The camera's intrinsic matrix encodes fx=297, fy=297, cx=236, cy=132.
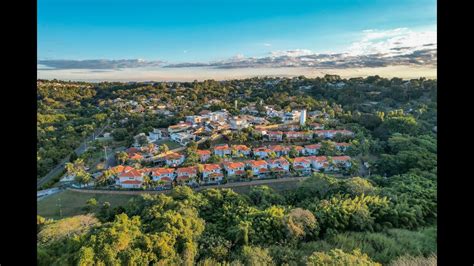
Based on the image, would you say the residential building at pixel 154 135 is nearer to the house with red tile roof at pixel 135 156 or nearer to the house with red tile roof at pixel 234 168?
the house with red tile roof at pixel 135 156

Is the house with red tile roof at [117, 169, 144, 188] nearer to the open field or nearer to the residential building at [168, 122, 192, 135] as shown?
the open field

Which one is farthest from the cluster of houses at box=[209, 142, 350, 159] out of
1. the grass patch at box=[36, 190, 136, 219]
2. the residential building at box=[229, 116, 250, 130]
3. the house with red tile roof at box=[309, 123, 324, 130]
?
the grass patch at box=[36, 190, 136, 219]

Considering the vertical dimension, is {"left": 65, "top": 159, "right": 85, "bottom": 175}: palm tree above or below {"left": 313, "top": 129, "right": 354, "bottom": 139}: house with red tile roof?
below

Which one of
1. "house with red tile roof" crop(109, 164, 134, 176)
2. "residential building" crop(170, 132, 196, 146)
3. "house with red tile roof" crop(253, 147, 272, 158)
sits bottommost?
"house with red tile roof" crop(109, 164, 134, 176)

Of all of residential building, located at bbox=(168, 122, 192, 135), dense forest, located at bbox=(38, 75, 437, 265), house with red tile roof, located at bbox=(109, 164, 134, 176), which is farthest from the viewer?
residential building, located at bbox=(168, 122, 192, 135)

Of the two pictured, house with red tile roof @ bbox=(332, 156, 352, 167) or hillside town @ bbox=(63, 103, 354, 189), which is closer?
hillside town @ bbox=(63, 103, 354, 189)

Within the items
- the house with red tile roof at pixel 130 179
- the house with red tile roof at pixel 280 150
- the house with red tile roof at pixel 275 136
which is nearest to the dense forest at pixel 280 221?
the house with red tile roof at pixel 130 179

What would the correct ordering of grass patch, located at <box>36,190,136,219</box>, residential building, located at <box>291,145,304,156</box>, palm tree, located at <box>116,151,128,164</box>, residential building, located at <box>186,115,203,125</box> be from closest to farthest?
1. grass patch, located at <box>36,190,136,219</box>
2. palm tree, located at <box>116,151,128,164</box>
3. residential building, located at <box>291,145,304,156</box>
4. residential building, located at <box>186,115,203,125</box>

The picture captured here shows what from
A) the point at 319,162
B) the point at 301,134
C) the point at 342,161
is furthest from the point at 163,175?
the point at 301,134
